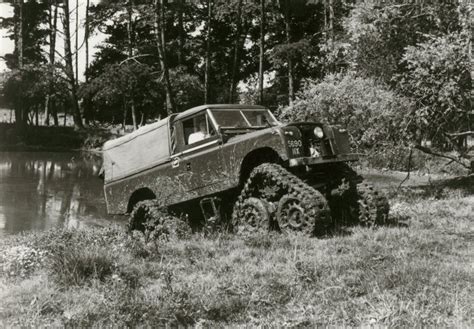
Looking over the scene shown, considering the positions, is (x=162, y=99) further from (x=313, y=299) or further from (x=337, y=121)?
(x=313, y=299)

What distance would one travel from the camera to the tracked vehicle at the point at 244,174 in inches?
329

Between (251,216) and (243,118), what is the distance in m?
2.37

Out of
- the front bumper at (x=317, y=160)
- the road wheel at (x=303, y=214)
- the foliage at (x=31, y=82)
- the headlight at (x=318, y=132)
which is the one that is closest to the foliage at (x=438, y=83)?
the front bumper at (x=317, y=160)

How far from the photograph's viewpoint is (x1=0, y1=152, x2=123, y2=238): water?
1416 cm

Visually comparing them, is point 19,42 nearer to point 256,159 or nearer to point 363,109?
point 363,109

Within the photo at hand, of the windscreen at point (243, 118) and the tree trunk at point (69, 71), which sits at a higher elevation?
the tree trunk at point (69, 71)

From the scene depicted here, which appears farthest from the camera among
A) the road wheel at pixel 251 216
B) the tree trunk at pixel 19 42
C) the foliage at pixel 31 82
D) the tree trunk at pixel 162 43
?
the tree trunk at pixel 19 42

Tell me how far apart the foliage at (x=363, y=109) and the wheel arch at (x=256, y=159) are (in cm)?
519

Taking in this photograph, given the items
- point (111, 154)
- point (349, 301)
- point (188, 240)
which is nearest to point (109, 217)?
point (111, 154)

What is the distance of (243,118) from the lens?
10367mm

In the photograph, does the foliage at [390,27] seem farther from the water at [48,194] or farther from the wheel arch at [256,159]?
the water at [48,194]

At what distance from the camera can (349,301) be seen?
5062 mm

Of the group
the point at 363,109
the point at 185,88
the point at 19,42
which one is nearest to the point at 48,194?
the point at 363,109

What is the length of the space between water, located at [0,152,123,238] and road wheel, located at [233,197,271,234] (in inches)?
218
